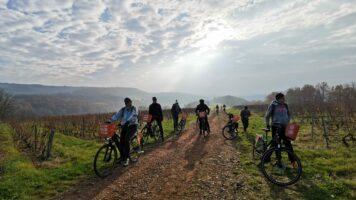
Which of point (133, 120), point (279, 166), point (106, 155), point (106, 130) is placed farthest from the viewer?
point (133, 120)

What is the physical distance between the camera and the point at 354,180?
877cm

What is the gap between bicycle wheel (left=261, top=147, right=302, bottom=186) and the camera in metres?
8.59

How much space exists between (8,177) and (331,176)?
10355 millimetres

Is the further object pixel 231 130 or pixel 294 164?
pixel 231 130

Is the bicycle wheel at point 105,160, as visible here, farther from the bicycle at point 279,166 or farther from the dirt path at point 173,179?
the bicycle at point 279,166

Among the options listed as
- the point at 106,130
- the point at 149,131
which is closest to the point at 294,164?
the point at 106,130

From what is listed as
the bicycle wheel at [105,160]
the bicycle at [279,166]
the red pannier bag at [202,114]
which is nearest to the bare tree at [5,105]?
the red pannier bag at [202,114]

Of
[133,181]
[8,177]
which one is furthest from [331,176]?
[8,177]

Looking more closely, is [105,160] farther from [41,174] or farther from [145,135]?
[145,135]

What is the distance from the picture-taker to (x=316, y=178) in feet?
30.0

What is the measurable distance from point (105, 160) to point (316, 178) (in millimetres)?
6937

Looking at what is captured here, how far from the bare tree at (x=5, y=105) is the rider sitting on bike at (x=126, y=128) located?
60498 mm

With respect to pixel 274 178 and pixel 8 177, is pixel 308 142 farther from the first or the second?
pixel 8 177

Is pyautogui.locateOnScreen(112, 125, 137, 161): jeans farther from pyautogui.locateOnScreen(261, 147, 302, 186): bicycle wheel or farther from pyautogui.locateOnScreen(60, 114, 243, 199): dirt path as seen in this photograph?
pyautogui.locateOnScreen(261, 147, 302, 186): bicycle wheel
